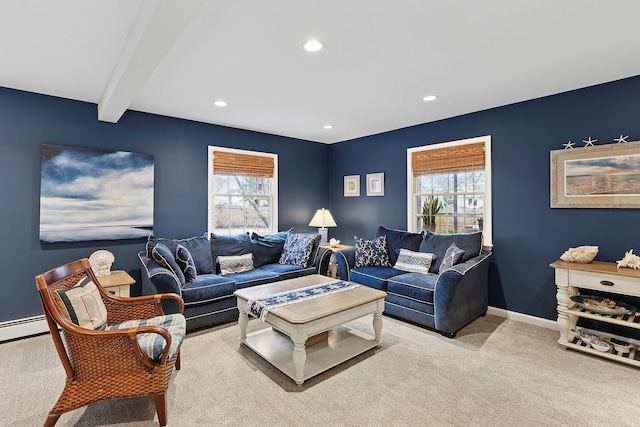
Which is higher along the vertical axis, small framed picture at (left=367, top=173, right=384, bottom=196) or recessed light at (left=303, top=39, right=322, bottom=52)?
recessed light at (left=303, top=39, right=322, bottom=52)

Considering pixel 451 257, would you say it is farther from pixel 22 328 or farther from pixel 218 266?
pixel 22 328

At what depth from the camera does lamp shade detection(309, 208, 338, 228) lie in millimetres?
5414

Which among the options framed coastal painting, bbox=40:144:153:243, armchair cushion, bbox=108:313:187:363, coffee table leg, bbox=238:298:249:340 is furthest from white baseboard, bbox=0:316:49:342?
coffee table leg, bbox=238:298:249:340

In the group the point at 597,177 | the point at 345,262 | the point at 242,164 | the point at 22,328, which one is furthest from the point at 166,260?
the point at 597,177

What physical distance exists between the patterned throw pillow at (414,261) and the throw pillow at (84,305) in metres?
3.14

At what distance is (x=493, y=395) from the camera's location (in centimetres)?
218

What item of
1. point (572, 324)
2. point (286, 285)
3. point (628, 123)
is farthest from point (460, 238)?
point (286, 285)

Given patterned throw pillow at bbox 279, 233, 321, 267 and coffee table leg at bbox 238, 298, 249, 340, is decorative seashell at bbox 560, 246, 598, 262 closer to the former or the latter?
patterned throw pillow at bbox 279, 233, 321, 267

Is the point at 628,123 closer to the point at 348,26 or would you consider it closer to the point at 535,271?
the point at 535,271

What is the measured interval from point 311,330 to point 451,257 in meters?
1.94

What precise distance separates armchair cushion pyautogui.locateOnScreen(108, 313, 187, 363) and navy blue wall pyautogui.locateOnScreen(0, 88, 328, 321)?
1767 millimetres

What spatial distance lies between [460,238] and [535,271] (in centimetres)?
83

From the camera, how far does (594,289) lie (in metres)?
2.73

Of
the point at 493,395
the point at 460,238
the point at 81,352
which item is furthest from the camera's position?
the point at 460,238
